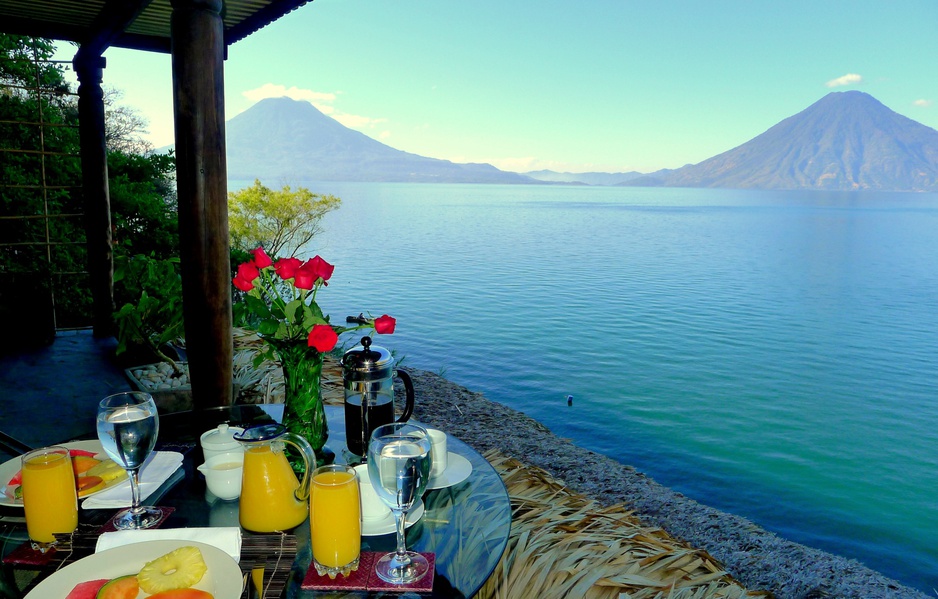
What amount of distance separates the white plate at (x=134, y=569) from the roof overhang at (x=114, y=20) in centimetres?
276

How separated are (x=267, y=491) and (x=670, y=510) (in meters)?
3.74

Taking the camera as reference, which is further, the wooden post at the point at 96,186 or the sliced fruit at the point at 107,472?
the wooden post at the point at 96,186

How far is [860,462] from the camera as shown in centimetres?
722

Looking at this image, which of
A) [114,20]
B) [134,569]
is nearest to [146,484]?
[134,569]

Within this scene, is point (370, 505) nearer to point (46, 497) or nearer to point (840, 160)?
point (46, 497)

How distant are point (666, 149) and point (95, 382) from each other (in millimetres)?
107556

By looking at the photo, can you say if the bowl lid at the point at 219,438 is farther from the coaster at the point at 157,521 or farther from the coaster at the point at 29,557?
the coaster at the point at 29,557

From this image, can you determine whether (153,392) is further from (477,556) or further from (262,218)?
(262,218)

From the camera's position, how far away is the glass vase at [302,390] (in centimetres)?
147

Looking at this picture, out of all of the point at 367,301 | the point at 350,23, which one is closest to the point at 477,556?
the point at 367,301

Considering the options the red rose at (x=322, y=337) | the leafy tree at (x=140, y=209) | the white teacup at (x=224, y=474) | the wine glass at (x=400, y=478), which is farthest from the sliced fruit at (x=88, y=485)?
the leafy tree at (x=140, y=209)

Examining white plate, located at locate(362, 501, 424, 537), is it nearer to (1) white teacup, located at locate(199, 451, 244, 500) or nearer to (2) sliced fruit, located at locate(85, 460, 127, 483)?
(1) white teacup, located at locate(199, 451, 244, 500)

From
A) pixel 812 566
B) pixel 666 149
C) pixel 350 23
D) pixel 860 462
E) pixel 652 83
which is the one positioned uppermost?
pixel 350 23

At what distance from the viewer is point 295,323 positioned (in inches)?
57.6
